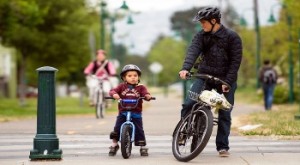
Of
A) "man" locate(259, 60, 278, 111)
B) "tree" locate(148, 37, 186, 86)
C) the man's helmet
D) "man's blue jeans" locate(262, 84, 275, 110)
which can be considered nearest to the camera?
the man's helmet

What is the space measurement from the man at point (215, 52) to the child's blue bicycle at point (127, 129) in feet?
2.32

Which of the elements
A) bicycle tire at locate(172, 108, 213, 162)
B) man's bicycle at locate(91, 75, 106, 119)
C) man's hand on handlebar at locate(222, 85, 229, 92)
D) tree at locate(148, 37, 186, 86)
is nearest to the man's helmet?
man's hand on handlebar at locate(222, 85, 229, 92)

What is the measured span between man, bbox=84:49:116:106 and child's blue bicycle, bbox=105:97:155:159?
9.01 meters

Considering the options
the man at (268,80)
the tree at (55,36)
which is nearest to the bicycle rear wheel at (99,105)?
the man at (268,80)

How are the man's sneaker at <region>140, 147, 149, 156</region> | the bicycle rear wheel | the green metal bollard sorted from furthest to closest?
1. the bicycle rear wheel
2. the man's sneaker at <region>140, 147, 149, 156</region>
3. the green metal bollard

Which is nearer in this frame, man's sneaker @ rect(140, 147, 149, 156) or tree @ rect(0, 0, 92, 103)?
man's sneaker @ rect(140, 147, 149, 156)

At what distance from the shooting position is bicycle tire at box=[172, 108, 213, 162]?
855 cm

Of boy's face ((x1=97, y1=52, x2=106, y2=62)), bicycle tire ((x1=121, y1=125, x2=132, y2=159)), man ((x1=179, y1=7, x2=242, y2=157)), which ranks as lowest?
bicycle tire ((x1=121, y1=125, x2=132, y2=159))

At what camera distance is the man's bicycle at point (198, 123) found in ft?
28.0

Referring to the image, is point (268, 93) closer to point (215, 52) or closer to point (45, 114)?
point (215, 52)

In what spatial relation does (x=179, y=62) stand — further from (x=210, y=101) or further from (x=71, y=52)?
(x=210, y=101)

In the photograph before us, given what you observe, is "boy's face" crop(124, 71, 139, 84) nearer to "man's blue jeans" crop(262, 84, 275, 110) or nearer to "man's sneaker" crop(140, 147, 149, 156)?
"man's sneaker" crop(140, 147, 149, 156)

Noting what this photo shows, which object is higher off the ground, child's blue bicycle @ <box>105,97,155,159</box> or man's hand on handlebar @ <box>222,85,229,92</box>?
man's hand on handlebar @ <box>222,85,229,92</box>

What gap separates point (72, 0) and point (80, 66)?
24.7 ft
